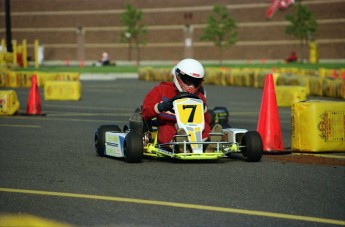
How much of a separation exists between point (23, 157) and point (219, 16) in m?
67.4

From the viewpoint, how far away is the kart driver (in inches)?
434

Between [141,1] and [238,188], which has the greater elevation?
[141,1]

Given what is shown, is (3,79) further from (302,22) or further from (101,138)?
(302,22)

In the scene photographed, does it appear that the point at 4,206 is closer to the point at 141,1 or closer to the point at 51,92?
the point at 51,92

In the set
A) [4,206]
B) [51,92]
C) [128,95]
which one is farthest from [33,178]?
[128,95]

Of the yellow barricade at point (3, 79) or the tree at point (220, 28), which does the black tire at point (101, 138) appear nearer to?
the yellow barricade at point (3, 79)

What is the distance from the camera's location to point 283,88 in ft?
80.3

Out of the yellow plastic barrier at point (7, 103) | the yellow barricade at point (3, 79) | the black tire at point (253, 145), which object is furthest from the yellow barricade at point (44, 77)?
the black tire at point (253, 145)

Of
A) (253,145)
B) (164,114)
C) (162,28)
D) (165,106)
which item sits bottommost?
(253,145)

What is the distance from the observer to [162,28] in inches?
3182

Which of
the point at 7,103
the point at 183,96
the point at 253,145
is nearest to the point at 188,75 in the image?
the point at 183,96

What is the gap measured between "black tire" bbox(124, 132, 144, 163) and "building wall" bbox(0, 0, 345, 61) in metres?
63.2

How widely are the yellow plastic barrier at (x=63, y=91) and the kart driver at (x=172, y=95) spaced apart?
15931 mm

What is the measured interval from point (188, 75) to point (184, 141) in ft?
4.16
